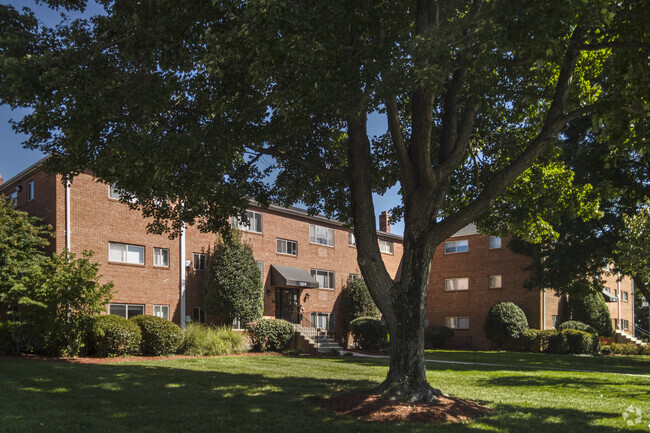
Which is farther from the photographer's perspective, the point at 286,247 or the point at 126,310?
the point at 286,247

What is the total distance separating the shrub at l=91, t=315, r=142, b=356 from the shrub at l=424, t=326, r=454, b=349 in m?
21.0

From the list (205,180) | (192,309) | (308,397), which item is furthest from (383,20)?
(192,309)

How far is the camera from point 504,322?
109 ft

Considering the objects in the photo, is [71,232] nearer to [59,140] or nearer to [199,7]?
[59,140]

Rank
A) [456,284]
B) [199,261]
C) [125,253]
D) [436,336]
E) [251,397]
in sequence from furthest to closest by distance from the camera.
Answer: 1. [456,284]
2. [436,336]
3. [199,261]
4. [125,253]
5. [251,397]

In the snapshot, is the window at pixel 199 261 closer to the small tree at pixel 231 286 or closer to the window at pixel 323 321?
the small tree at pixel 231 286

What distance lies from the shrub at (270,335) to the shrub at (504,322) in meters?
13.9

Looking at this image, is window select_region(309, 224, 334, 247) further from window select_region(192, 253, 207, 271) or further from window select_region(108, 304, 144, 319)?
window select_region(108, 304, 144, 319)

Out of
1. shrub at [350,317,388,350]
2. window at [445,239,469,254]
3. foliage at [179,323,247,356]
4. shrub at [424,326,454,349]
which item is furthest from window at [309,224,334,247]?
foliage at [179,323,247,356]

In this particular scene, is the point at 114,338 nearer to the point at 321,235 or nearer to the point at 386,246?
the point at 321,235

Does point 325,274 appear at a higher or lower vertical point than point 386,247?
lower

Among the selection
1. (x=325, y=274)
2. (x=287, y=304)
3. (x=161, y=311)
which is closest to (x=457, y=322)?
(x=325, y=274)

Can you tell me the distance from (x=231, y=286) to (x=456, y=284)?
65.7 feet

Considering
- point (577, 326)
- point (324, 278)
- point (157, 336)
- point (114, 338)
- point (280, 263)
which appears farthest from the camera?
point (577, 326)
